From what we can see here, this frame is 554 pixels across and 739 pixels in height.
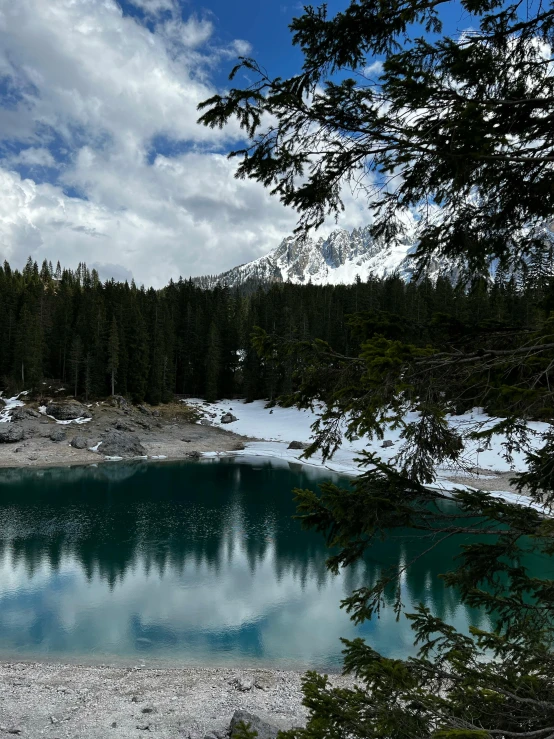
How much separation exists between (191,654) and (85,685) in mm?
2726

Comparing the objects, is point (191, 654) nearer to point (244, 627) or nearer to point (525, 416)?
point (244, 627)

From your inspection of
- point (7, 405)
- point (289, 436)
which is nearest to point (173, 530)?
point (289, 436)

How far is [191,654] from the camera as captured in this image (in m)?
11.8

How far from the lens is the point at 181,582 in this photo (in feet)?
53.7

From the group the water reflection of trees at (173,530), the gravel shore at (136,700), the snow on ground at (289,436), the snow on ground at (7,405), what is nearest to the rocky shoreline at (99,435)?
the snow on ground at (7,405)

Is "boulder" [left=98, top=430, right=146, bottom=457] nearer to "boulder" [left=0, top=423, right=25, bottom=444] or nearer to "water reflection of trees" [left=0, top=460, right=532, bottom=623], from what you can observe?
"water reflection of trees" [left=0, top=460, right=532, bottom=623]

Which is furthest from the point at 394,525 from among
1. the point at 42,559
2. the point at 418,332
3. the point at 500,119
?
the point at 42,559

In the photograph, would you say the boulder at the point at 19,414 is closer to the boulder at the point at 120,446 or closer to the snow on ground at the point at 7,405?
the snow on ground at the point at 7,405

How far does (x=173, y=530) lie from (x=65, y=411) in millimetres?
24870

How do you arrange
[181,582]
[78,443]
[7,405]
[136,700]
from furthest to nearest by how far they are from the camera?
[7,405] < [78,443] < [181,582] < [136,700]

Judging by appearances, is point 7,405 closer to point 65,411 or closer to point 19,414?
point 19,414

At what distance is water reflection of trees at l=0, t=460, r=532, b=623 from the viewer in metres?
17.6

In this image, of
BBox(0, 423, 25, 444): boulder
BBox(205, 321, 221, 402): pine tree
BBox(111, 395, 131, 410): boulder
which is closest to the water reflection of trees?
BBox(0, 423, 25, 444): boulder

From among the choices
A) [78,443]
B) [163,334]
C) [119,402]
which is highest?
[163,334]
